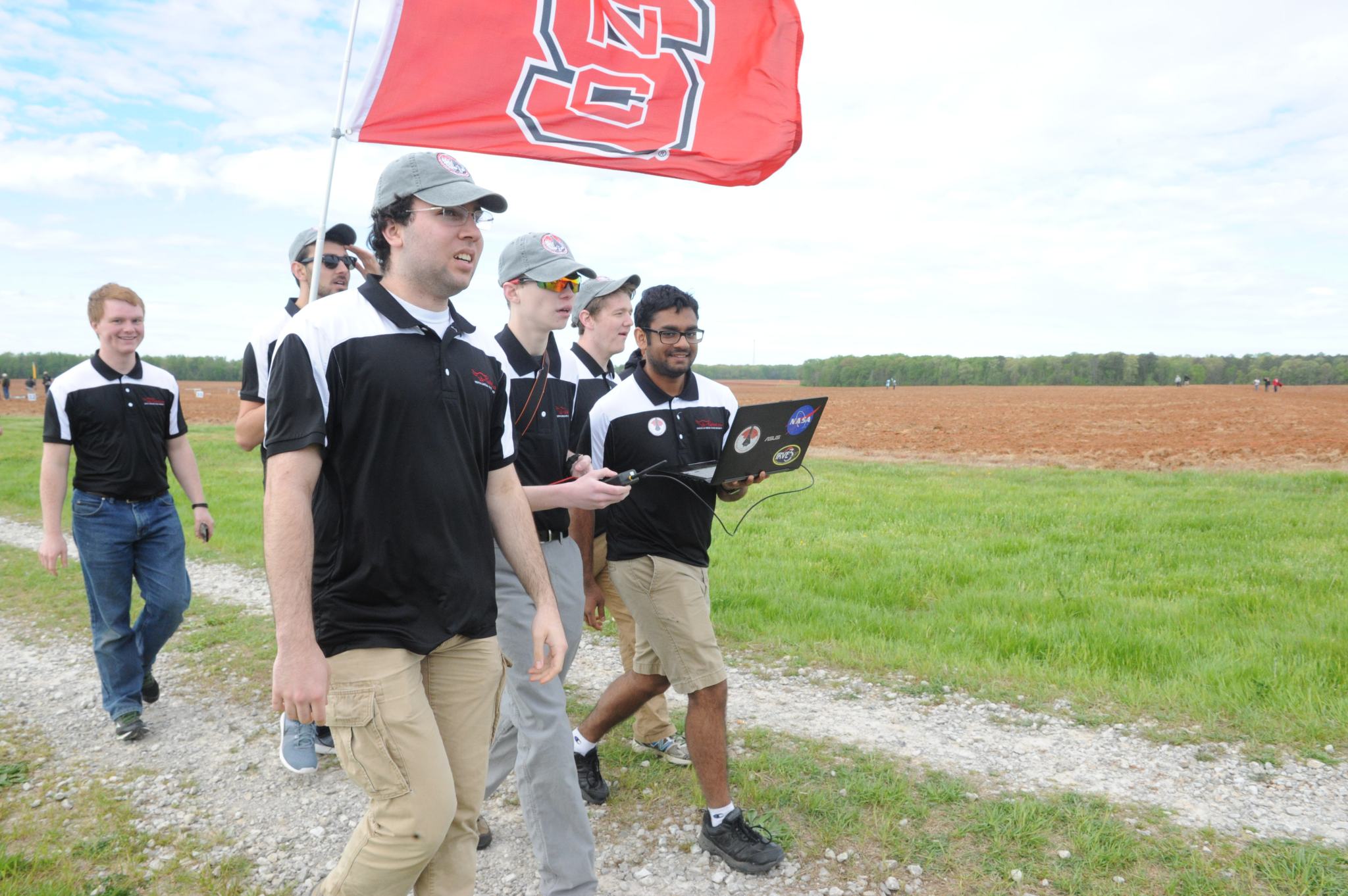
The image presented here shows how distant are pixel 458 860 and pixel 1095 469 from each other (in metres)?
18.9

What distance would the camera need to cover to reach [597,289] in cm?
493

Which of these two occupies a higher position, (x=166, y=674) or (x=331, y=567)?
(x=331, y=567)

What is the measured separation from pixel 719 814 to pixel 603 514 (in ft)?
5.11

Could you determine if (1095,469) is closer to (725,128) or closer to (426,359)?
(725,128)

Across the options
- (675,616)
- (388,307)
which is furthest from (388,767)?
(675,616)

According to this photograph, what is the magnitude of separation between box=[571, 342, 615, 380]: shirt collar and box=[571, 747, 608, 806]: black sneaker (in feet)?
6.69

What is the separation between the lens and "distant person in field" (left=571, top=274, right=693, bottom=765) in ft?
13.4

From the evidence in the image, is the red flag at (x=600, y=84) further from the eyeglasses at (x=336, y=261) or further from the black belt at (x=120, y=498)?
the black belt at (x=120, y=498)

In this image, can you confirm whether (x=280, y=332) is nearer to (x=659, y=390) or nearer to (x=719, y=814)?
(x=659, y=390)

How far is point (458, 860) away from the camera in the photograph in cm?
252

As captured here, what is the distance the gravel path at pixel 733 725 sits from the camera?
348cm

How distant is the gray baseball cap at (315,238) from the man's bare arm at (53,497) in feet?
6.33

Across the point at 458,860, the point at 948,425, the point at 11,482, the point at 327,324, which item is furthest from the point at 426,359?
the point at 948,425

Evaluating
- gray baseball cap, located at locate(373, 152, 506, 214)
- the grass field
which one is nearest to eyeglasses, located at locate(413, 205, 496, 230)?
gray baseball cap, located at locate(373, 152, 506, 214)
